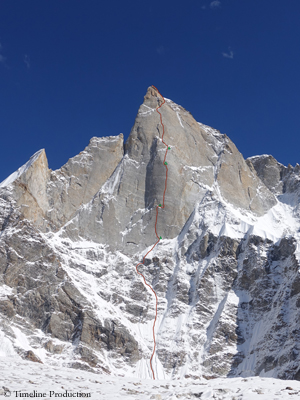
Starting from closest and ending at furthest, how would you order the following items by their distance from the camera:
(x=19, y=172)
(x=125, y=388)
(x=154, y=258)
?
(x=125, y=388)
(x=154, y=258)
(x=19, y=172)

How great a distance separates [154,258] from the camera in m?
119

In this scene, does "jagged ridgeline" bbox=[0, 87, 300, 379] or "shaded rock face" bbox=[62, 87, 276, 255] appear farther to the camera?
"shaded rock face" bbox=[62, 87, 276, 255]

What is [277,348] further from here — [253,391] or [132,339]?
[253,391]

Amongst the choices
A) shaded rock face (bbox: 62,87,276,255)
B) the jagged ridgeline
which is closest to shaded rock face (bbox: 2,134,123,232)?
the jagged ridgeline

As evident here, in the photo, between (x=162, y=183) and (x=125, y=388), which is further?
(x=162, y=183)

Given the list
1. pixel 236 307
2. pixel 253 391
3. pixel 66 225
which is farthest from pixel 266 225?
pixel 253 391

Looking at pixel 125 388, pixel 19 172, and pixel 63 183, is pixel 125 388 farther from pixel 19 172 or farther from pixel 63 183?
pixel 63 183

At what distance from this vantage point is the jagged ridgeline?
3910 inches

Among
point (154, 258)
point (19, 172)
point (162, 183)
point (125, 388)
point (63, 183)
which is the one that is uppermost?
point (19, 172)

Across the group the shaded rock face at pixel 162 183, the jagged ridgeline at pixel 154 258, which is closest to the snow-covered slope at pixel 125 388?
the jagged ridgeline at pixel 154 258

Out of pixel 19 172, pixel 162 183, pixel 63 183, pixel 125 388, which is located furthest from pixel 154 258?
pixel 125 388

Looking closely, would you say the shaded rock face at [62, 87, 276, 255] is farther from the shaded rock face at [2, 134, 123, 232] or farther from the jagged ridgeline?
the shaded rock face at [2, 134, 123, 232]

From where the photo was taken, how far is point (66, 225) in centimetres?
12175

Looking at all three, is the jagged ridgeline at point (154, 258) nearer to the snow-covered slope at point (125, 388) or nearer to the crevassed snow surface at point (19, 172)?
the crevassed snow surface at point (19, 172)
